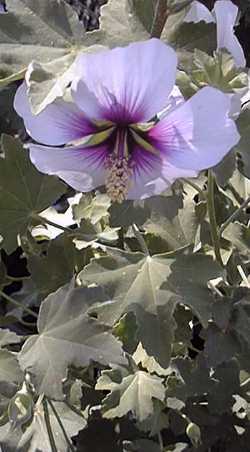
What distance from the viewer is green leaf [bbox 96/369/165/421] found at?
0.91 meters

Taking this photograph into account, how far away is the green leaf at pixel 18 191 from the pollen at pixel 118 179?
182mm

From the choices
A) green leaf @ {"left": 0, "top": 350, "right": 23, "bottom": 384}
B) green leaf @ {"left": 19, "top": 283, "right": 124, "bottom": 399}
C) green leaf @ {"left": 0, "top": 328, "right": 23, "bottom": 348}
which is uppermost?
green leaf @ {"left": 19, "top": 283, "right": 124, "bottom": 399}

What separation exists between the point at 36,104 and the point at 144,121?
0.11 metres

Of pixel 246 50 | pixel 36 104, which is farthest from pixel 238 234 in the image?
pixel 246 50

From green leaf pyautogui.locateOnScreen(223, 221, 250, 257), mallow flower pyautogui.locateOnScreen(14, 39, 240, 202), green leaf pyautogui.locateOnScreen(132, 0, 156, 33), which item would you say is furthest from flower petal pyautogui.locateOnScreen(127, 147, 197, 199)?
green leaf pyautogui.locateOnScreen(223, 221, 250, 257)

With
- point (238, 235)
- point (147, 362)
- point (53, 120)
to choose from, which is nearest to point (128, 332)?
point (147, 362)

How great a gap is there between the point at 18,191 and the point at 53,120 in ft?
0.70

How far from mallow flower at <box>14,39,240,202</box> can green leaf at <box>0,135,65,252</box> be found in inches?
6.4

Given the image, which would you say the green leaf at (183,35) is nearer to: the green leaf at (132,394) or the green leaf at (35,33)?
the green leaf at (35,33)

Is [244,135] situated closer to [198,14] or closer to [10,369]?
[198,14]

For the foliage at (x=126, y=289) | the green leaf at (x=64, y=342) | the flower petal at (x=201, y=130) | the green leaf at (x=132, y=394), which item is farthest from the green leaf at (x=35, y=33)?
the green leaf at (x=132, y=394)

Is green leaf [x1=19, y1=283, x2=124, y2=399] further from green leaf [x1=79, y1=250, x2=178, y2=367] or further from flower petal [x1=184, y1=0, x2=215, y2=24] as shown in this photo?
flower petal [x1=184, y1=0, x2=215, y2=24]

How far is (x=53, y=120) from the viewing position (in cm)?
75

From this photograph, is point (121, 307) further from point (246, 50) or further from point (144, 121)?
point (246, 50)
